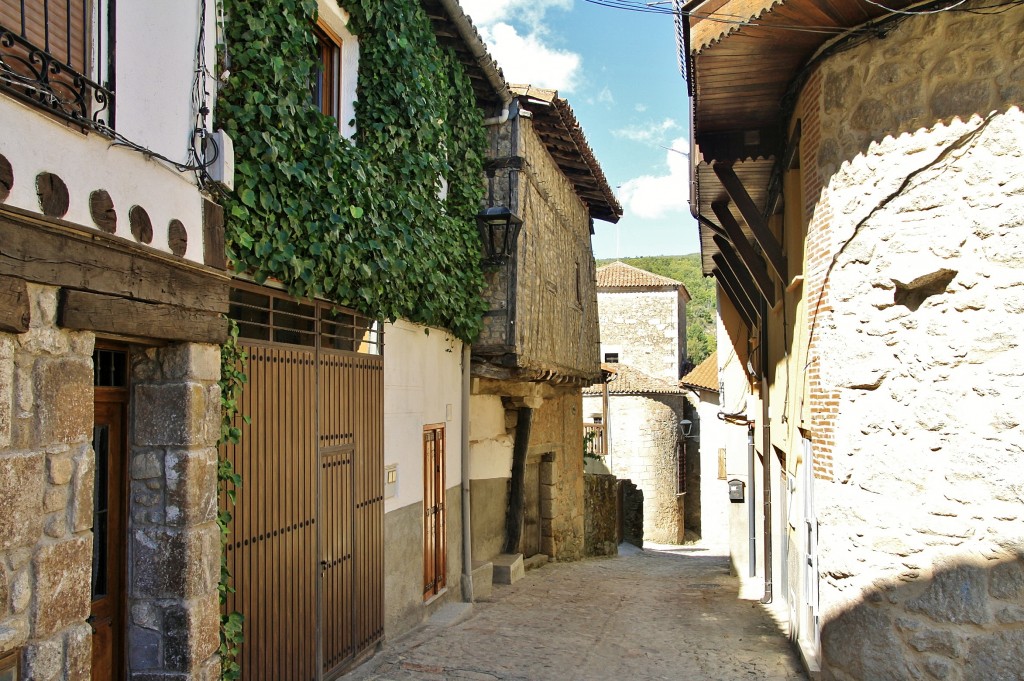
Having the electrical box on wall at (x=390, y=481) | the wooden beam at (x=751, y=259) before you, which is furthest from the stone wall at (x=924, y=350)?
the electrical box on wall at (x=390, y=481)

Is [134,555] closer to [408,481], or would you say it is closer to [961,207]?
[408,481]

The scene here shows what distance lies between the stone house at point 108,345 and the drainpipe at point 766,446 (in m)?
8.14

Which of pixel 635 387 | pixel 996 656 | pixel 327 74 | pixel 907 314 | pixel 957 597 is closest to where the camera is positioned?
pixel 996 656

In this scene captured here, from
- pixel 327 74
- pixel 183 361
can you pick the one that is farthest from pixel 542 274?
pixel 183 361

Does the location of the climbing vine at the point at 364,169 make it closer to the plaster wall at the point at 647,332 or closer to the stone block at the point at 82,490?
the stone block at the point at 82,490

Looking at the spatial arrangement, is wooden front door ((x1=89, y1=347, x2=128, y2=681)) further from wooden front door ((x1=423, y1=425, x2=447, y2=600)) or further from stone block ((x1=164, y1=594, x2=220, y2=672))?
wooden front door ((x1=423, y1=425, x2=447, y2=600))

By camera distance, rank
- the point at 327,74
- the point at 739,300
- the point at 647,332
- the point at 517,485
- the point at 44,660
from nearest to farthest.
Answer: the point at 44,660
the point at 327,74
the point at 517,485
the point at 739,300
the point at 647,332

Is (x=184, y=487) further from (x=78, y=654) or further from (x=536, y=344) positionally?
(x=536, y=344)

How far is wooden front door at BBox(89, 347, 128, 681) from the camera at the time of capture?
4406mm

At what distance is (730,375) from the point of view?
17.9 meters

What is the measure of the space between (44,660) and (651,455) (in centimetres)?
2730

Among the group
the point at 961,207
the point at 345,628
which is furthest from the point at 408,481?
the point at 961,207

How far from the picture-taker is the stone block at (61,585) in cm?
353

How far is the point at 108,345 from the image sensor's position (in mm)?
4527
